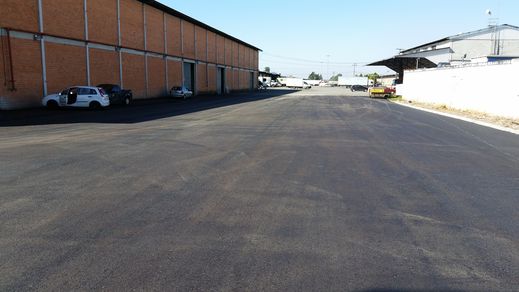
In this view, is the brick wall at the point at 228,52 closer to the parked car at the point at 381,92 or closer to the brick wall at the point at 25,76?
the parked car at the point at 381,92

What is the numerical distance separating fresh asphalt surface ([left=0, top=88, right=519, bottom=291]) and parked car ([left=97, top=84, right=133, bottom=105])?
18.7 meters

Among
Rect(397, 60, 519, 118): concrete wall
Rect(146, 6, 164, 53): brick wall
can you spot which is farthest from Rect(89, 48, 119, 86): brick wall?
Rect(397, 60, 519, 118): concrete wall

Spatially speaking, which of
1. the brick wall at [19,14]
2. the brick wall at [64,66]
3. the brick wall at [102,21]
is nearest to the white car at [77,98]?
the brick wall at [64,66]

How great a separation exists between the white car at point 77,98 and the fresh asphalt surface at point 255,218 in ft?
48.2

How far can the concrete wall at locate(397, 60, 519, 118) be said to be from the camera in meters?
20.7

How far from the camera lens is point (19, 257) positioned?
4168mm

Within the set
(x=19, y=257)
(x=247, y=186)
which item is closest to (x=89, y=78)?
(x=247, y=186)

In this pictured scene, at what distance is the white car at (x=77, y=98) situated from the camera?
81.2ft

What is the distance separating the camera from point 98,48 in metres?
32.1

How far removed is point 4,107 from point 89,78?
25.8 feet

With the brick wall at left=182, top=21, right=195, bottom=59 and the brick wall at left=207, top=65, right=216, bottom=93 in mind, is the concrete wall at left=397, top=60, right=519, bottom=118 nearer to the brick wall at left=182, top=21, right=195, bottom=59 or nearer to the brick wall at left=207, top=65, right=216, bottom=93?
the brick wall at left=182, top=21, right=195, bottom=59

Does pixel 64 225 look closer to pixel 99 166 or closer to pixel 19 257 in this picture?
pixel 19 257

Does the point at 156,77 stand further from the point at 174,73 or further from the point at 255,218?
the point at 255,218

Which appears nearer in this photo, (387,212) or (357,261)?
(357,261)
